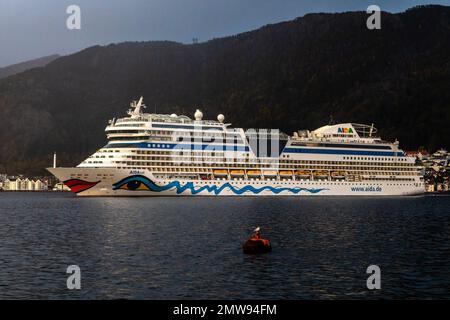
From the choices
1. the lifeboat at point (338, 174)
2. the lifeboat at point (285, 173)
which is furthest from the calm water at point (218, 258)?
the lifeboat at point (338, 174)

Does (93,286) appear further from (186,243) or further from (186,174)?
(186,174)

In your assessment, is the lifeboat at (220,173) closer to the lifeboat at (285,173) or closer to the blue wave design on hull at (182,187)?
the blue wave design on hull at (182,187)

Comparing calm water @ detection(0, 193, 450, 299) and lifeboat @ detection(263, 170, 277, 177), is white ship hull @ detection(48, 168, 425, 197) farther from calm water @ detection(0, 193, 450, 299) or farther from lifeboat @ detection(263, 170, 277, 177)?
calm water @ detection(0, 193, 450, 299)

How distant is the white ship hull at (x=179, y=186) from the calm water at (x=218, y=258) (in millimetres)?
33094

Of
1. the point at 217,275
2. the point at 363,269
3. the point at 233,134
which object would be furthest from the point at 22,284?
the point at 233,134

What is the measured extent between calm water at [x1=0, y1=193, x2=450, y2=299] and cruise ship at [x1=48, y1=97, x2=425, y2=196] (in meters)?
35.1

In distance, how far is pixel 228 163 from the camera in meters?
110

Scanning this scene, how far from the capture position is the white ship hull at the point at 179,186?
326ft

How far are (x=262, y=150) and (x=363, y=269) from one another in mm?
82534

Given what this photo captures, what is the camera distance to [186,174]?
106 meters

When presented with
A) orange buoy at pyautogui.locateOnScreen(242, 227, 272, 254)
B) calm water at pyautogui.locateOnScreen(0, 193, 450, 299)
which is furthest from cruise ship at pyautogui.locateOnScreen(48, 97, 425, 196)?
orange buoy at pyautogui.locateOnScreen(242, 227, 272, 254)

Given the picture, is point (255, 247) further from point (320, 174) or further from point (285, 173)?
point (320, 174)

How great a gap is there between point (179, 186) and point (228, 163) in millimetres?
→ 10841

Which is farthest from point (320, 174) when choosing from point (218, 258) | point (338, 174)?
point (218, 258)
